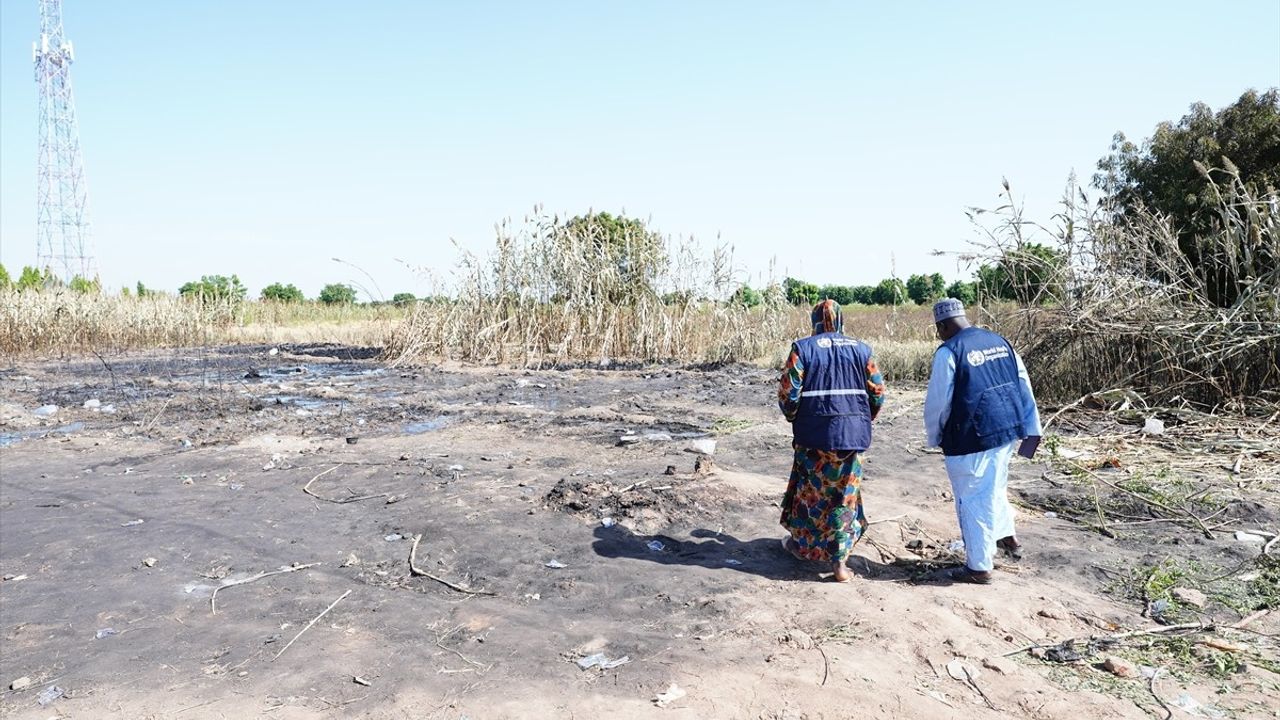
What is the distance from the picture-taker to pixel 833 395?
4312mm

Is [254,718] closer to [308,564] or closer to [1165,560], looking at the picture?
[308,564]

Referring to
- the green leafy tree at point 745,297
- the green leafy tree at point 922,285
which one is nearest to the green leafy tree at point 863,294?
the green leafy tree at point 922,285

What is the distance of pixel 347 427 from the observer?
873cm

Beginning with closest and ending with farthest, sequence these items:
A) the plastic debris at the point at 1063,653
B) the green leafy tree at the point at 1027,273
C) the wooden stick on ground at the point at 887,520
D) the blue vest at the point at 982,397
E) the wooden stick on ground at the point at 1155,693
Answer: the wooden stick on ground at the point at 1155,693
the plastic debris at the point at 1063,653
the blue vest at the point at 982,397
the wooden stick on ground at the point at 887,520
the green leafy tree at the point at 1027,273

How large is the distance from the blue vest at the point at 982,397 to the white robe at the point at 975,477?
0.05 meters

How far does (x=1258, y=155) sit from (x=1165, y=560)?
10.7 meters

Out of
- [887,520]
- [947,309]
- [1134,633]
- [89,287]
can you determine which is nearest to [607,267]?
[887,520]

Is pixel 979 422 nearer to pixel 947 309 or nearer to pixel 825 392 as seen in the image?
pixel 947 309

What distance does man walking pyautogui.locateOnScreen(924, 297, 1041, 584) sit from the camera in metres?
4.12

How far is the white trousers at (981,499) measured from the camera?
13.7 ft

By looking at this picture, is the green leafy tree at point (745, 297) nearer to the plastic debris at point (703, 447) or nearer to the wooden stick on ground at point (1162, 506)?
the plastic debris at point (703, 447)

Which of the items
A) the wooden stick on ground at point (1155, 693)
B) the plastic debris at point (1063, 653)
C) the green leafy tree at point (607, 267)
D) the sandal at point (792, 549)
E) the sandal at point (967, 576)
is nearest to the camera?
the wooden stick on ground at point (1155, 693)

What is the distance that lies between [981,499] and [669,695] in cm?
210

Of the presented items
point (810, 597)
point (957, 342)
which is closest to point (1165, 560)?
point (957, 342)
